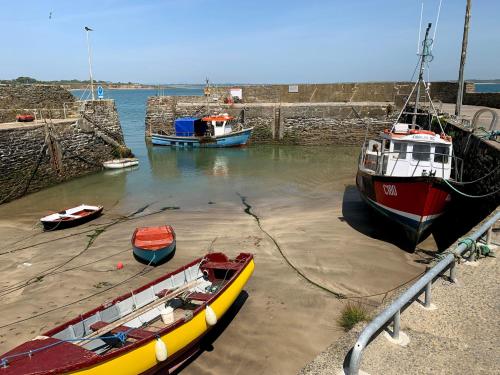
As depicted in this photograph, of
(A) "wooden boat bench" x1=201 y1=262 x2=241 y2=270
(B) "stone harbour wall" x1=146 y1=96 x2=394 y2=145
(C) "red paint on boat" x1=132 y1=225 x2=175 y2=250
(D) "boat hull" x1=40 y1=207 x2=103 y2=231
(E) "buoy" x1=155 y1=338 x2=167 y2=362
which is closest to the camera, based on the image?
(E) "buoy" x1=155 y1=338 x2=167 y2=362

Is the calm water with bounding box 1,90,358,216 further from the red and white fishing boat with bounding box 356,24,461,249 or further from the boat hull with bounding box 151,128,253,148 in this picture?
the red and white fishing boat with bounding box 356,24,461,249

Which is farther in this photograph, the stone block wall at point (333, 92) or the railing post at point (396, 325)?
the stone block wall at point (333, 92)

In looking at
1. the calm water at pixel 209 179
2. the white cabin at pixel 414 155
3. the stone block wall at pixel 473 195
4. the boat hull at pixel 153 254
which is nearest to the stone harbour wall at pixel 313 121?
the calm water at pixel 209 179

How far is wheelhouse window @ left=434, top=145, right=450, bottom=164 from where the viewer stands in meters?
10.5

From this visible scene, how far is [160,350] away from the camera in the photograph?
5086 mm

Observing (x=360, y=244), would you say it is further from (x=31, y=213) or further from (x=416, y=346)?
(x=31, y=213)

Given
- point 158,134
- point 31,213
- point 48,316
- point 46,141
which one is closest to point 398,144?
point 48,316

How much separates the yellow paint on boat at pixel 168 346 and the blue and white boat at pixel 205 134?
866 inches

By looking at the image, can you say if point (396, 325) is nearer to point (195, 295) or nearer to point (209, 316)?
point (209, 316)

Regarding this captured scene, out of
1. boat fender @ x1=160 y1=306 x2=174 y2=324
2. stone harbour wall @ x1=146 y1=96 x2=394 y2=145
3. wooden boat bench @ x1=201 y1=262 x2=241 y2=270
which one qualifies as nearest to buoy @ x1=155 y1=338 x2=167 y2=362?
boat fender @ x1=160 y1=306 x2=174 y2=324

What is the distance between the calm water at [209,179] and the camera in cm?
1606

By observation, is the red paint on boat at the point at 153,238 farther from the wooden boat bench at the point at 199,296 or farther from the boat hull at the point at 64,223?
the boat hull at the point at 64,223

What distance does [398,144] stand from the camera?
11.0 meters

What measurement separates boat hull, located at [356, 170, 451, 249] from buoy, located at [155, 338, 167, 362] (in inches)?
271
